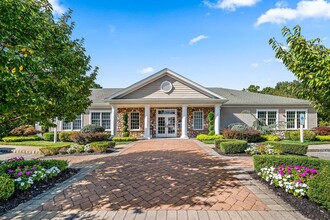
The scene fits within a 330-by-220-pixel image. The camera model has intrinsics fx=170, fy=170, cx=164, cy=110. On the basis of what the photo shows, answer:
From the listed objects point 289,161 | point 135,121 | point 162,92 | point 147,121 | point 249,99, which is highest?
point 162,92

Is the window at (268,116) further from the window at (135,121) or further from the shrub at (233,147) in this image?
the window at (135,121)

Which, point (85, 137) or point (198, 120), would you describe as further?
point (198, 120)

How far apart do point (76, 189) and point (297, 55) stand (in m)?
6.43

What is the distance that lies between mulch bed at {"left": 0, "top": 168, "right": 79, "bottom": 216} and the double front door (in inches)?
464

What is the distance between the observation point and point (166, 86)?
16.2 m

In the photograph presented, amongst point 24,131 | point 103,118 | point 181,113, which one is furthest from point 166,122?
point 24,131

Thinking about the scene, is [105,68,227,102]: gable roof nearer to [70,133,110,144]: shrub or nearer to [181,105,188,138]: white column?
[181,105,188,138]: white column

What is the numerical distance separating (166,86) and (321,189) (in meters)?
13.7

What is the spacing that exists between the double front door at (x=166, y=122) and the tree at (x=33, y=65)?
1126cm

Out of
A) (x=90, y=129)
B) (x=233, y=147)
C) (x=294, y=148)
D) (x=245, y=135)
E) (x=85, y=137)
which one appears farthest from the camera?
(x=90, y=129)

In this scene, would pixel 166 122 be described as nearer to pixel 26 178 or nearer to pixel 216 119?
pixel 216 119

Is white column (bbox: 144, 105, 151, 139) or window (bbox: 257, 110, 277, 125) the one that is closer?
white column (bbox: 144, 105, 151, 139)

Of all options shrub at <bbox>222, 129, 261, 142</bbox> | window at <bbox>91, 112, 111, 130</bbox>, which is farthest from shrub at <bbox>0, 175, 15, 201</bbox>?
window at <bbox>91, 112, 111, 130</bbox>

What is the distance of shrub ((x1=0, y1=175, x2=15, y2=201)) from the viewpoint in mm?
3840
